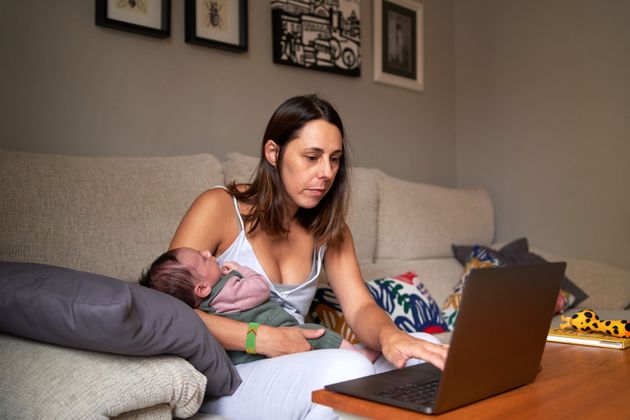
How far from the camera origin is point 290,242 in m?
1.84

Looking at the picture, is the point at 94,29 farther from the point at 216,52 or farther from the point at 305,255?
the point at 305,255

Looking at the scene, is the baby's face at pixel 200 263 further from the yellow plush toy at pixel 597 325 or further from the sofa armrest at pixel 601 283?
the sofa armrest at pixel 601 283

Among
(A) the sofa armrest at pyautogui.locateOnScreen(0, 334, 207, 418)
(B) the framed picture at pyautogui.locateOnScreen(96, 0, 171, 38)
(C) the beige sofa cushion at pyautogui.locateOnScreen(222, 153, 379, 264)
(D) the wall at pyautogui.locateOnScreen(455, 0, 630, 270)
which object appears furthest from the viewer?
(D) the wall at pyautogui.locateOnScreen(455, 0, 630, 270)

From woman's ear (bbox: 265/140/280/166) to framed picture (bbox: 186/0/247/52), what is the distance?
99 cm

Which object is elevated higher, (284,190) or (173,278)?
(284,190)

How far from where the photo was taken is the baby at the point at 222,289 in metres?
1.50

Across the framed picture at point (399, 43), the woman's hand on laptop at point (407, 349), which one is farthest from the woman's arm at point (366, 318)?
the framed picture at point (399, 43)

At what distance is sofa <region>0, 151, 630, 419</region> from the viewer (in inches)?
46.3

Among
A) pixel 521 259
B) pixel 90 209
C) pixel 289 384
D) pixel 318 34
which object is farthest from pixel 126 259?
pixel 521 259

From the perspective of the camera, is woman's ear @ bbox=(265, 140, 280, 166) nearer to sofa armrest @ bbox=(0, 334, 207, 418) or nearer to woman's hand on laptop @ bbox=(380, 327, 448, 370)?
woman's hand on laptop @ bbox=(380, 327, 448, 370)

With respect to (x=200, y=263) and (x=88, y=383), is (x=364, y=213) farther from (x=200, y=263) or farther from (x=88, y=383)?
(x=88, y=383)

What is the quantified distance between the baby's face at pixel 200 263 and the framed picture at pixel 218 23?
1.29m

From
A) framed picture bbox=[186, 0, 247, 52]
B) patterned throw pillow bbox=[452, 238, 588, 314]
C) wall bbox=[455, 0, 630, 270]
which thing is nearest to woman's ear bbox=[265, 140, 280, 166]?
framed picture bbox=[186, 0, 247, 52]

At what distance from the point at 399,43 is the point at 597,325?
222 cm
